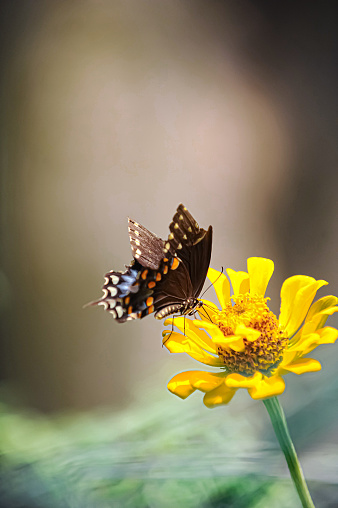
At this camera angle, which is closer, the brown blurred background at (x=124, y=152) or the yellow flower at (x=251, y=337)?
the yellow flower at (x=251, y=337)

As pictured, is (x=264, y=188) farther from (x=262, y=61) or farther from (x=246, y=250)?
(x=262, y=61)

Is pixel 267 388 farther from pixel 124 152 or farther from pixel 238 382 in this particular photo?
pixel 124 152

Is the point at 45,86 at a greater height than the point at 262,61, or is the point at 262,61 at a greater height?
the point at 45,86

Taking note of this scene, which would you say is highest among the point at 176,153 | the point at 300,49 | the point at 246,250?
the point at 300,49

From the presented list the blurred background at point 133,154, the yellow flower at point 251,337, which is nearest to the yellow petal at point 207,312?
the yellow flower at point 251,337

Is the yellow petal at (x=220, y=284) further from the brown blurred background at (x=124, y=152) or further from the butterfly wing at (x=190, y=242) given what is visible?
the brown blurred background at (x=124, y=152)

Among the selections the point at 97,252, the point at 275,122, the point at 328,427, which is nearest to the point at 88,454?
the point at 328,427
